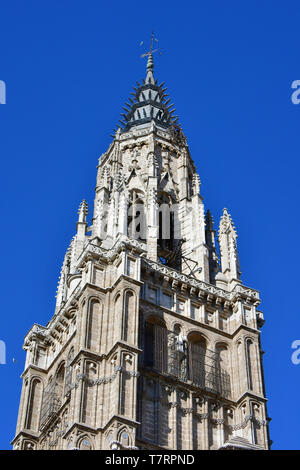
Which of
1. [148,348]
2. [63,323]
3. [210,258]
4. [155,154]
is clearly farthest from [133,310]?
[155,154]

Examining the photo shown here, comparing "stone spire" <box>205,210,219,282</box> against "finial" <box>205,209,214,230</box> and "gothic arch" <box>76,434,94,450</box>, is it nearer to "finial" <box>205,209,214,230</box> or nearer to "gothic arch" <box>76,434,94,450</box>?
"finial" <box>205,209,214,230</box>

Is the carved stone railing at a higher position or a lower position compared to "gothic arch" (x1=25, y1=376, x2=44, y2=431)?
higher

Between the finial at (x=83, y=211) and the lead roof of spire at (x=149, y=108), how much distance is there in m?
6.25

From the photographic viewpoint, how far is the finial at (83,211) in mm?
59056

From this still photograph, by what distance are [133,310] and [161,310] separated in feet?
9.71

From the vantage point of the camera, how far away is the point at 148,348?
163ft

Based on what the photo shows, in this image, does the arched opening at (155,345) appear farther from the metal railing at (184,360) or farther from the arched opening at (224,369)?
the arched opening at (224,369)

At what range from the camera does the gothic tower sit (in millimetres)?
46000

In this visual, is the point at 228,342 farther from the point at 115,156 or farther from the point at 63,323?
the point at 115,156

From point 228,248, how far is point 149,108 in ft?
40.9

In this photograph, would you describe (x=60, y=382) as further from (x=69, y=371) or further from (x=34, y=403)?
(x=69, y=371)

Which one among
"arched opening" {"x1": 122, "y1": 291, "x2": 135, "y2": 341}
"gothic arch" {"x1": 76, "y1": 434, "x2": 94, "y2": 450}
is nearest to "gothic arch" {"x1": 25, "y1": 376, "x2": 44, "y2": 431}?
"arched opening" {"x1": 122, "y1": 291, "x2": 135, "y2": 341}

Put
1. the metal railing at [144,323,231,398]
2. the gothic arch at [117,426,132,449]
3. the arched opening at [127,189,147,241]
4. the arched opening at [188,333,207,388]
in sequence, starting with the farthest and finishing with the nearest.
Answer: the arched opening at [127,189,147,241] < the arched opening at [188,333,207,388] < the metal railing at [144,323,231,398] < the gothic arch at [117,426,132,449]

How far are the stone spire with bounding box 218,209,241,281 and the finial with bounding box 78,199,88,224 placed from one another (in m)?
7.18
